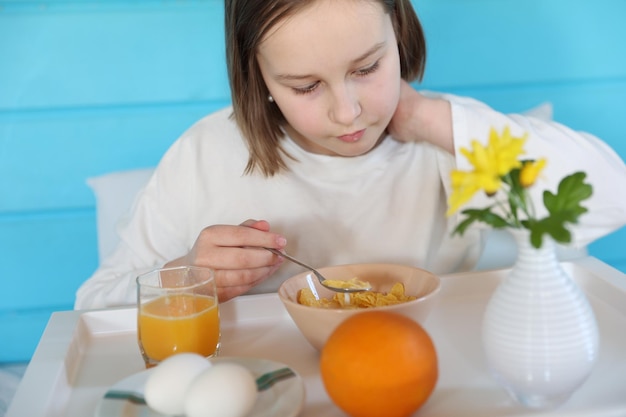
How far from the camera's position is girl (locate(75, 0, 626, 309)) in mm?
1165

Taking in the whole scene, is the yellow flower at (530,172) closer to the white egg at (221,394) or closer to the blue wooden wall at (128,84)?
the white egg at (221,394)

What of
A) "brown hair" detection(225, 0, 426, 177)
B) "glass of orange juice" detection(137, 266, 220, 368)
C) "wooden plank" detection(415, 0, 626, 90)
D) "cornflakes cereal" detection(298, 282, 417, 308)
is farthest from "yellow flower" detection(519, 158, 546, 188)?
"wooden plank" detection(415, 0, 626, 90)

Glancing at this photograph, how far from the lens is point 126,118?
1878 mm

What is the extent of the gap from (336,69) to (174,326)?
0.41 metres

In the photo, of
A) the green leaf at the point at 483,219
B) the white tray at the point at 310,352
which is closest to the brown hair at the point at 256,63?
the white tray at the point at 310,352

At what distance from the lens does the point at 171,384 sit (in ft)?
2.30

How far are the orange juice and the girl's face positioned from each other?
0.35 metres

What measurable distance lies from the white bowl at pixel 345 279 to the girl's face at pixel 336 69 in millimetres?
225

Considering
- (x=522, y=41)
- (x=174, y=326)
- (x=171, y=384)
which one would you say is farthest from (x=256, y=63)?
(x=522, y=41)

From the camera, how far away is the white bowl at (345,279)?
81 centimetres

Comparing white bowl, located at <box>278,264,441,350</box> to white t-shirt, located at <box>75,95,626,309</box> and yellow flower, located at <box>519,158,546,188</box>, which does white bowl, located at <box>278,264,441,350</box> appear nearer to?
yellow flower, located at <box>519,158,546,188</box>

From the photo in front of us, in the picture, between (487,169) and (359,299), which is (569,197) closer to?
(487,169)

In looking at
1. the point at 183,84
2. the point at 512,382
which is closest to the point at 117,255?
the point at 183,84

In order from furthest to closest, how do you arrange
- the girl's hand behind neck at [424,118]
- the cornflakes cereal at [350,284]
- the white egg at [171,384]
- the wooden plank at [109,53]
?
the wooden plank at [109,53], the girl's hand behind neck at [424,118], the cornflakes cereal at [350,284], the white egg at [171,384]
